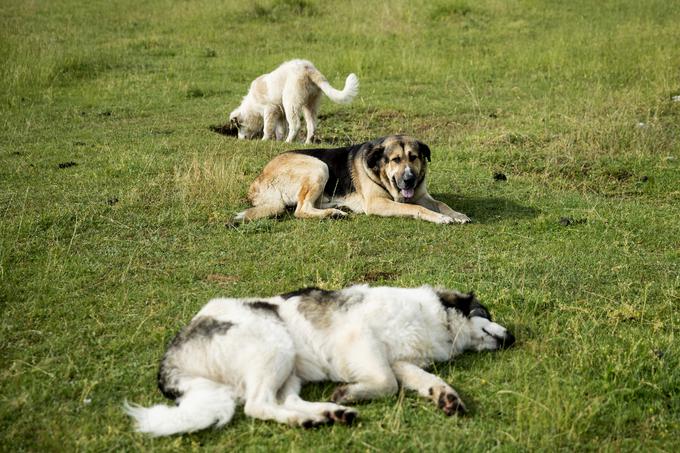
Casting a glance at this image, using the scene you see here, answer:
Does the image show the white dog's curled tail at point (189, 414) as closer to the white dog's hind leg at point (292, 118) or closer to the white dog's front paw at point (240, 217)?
the white dog's front paw at point (240, 217)

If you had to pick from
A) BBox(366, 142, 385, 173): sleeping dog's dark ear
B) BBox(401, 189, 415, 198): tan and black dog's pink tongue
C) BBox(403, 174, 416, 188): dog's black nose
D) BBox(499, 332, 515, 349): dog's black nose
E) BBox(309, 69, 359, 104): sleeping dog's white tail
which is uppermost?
BBox(309, 69, 359, 104): sleeping dog's white tail

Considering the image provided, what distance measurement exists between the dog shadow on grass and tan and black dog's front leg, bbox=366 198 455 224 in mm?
417

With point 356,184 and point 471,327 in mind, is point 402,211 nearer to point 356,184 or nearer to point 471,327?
point 356,184

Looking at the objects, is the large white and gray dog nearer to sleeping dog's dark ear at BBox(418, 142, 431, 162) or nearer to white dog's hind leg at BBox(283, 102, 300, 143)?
sleeping dog's dark ear at BBox(418, 142, 431, 162)

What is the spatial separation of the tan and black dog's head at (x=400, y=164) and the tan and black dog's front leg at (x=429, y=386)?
13.1 ft

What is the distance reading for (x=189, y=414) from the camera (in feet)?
12.7

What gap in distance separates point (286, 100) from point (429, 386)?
866cm

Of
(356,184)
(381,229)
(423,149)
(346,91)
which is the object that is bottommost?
(381,229)

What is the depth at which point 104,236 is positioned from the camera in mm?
7375

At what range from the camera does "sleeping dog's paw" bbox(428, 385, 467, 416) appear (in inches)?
164

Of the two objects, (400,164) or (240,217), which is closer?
(240,217)

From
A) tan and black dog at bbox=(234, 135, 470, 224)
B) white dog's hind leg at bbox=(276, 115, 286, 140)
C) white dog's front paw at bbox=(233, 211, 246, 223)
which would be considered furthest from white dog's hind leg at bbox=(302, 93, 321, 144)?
white dog's front paw at bbox=(233, 211, 246, 223)

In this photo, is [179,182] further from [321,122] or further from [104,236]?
[321,122]

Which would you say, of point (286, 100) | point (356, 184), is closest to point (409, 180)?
point (356, 184)
